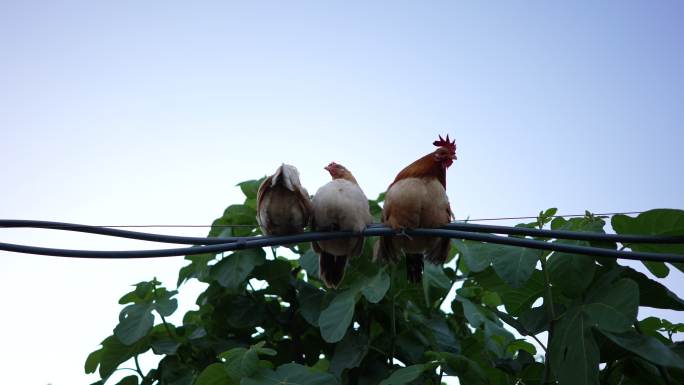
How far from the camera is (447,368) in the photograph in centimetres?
427

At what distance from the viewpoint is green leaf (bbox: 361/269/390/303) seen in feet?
14.1

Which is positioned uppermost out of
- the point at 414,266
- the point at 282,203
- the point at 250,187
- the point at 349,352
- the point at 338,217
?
the point at 250,187

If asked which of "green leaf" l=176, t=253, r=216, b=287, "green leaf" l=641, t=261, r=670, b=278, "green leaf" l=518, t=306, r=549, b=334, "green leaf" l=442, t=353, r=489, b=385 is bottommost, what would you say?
"green leaf" l=442, t=353, r=489, b=385

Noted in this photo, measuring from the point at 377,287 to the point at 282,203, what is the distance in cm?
76

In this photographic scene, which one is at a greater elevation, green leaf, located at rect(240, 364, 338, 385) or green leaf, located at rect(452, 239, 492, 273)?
green leaf, located at rect(452, 239, 492, 273)

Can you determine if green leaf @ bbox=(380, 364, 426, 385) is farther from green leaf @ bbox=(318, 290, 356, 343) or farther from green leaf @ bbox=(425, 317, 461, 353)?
green leaf @ bbox=(425, 317, 461, 353)

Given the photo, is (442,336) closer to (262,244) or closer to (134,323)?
(262,244)

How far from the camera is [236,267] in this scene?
4.71 metres

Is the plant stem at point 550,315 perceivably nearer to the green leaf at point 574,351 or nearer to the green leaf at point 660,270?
the green leaf at point 574,351

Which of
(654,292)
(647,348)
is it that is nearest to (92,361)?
(647,348)

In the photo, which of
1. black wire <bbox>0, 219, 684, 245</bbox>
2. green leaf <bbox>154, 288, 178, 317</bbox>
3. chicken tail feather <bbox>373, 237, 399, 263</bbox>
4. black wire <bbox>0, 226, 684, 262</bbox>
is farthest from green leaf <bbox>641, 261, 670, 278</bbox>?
green leaf <bbox>154, 288, 178, 317</bbox>

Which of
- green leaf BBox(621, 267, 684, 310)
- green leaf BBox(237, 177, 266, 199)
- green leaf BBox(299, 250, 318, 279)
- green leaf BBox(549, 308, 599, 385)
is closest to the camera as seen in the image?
green leaf BBox(549, 308, 599, 385)

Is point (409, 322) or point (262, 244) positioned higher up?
point (262, 244)

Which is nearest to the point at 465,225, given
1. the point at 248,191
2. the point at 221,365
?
the point at 221,365
